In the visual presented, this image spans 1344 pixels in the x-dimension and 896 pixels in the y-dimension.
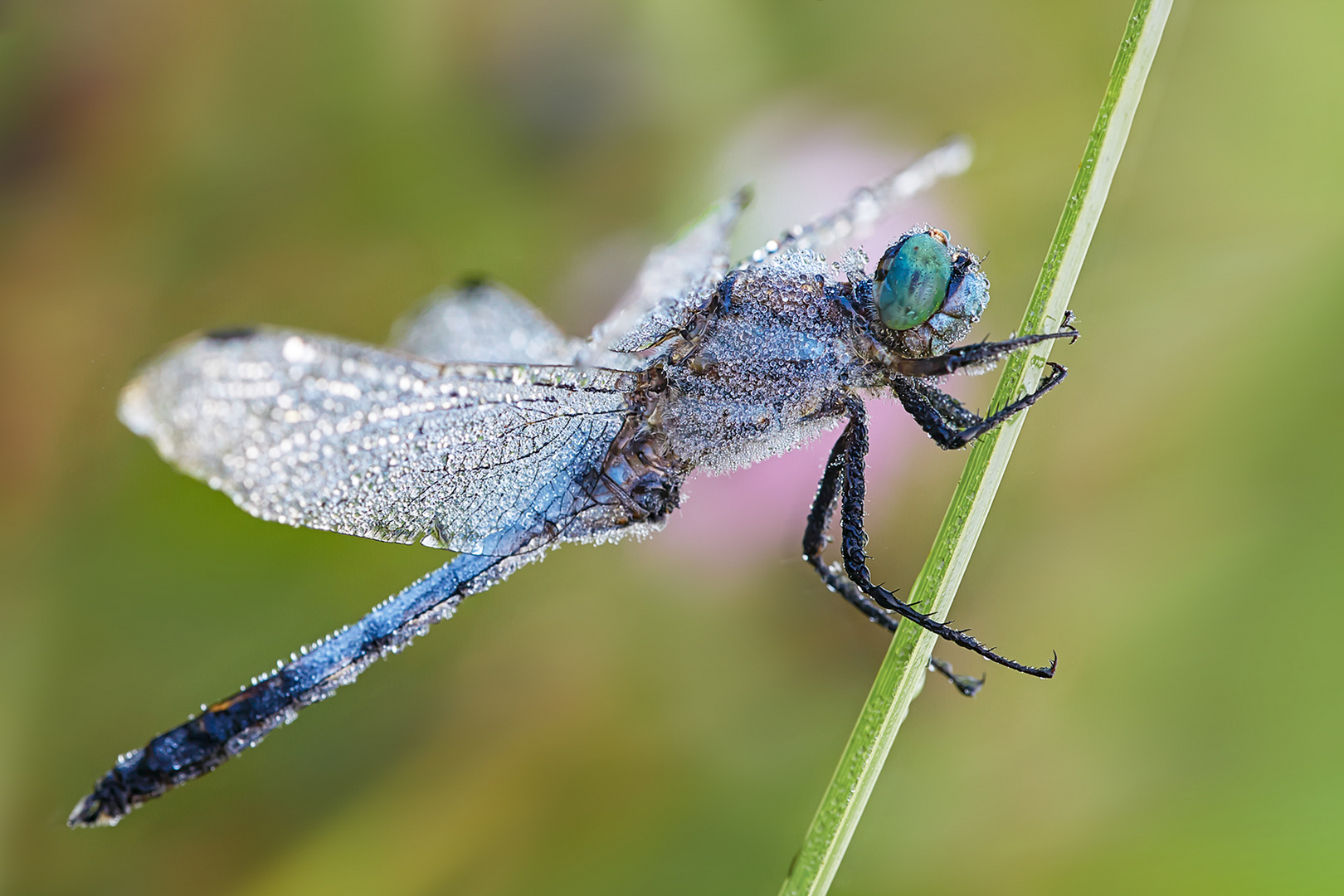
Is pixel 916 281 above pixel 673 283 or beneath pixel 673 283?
above

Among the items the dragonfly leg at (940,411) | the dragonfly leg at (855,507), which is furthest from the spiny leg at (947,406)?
the dragonfly leg at (855,507)

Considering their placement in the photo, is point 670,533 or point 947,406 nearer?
point 947,406

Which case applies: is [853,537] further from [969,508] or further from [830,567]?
[969,508]

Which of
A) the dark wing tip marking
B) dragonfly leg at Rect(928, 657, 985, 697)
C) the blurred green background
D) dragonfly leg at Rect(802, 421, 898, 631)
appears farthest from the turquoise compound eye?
the dark wing tip marking

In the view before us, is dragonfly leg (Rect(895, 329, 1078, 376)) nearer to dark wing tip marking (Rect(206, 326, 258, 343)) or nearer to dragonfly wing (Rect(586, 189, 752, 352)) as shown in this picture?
dragonfly wing (Rect(586, 189, 752, 352))

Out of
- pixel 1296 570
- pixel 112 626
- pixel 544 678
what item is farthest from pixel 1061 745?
pixel 112 626

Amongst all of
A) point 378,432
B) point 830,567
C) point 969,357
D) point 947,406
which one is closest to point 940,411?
point 947,406

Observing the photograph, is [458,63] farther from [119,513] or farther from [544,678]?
[544,678]
